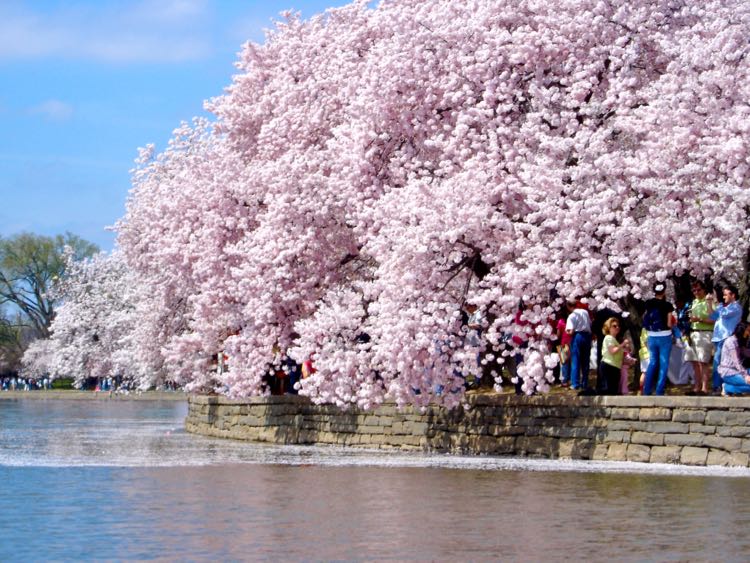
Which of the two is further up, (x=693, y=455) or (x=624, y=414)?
(x=624, y=414)

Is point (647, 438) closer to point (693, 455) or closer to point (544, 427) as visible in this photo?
point (693, 455)

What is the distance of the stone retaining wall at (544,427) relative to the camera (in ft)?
58.1

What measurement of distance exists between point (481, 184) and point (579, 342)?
2.83 metres

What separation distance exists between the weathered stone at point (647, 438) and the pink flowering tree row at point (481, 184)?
1959mm

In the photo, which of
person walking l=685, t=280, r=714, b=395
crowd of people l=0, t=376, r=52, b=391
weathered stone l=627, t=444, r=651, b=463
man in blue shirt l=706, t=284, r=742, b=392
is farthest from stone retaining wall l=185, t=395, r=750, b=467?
crowd of people l=0, t=376, r=52, b=391

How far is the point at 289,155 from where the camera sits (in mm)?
26438

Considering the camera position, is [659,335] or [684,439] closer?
[684,439]

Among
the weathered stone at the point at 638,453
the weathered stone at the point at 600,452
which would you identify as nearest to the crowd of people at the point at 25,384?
the weathered stone at the point at 600,452

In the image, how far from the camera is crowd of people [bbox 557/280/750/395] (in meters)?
18.5

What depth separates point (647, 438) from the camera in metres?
18.7

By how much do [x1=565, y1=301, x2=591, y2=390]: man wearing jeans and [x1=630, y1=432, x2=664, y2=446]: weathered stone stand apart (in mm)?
1965

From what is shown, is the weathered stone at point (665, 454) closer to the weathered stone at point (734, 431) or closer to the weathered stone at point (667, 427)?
the weathered stone at point (667, 427)

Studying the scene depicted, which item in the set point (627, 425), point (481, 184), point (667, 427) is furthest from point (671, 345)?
point (481, 184)

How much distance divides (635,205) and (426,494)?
8.85m
